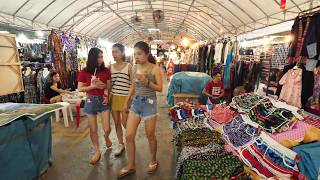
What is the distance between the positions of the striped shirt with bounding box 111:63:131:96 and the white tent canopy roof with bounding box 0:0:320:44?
4.64 meters

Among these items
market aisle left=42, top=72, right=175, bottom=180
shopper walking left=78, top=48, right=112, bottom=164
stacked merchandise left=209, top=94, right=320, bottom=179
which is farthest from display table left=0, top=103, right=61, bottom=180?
stacked merchandise left=209, top=94, right=320, bottom=179

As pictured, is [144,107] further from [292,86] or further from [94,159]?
[292,86]

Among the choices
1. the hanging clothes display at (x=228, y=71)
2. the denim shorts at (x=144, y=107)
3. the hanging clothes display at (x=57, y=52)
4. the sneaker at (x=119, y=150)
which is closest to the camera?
the denim shorts at (x=144, y=107)

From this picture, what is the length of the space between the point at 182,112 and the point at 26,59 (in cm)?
556

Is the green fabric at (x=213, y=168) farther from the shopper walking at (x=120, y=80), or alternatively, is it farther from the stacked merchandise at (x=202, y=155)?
the shopper walking at (x=120, y=80)

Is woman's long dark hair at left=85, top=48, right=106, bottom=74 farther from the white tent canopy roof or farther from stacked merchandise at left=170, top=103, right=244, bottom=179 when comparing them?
the white tent canopy roof

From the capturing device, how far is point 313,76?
3.24 meters

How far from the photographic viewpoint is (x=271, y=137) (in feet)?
6.80

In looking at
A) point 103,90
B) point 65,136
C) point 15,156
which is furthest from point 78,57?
point 15,156

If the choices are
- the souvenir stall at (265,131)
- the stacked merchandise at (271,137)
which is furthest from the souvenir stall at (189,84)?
the stacked merchandise at (271,137)

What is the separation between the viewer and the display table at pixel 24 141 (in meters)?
2.49

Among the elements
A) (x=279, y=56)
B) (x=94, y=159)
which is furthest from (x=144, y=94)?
(x=279, y=56)

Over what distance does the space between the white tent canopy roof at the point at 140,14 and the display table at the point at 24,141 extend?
16.5 ft

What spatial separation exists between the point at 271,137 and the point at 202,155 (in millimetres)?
573
